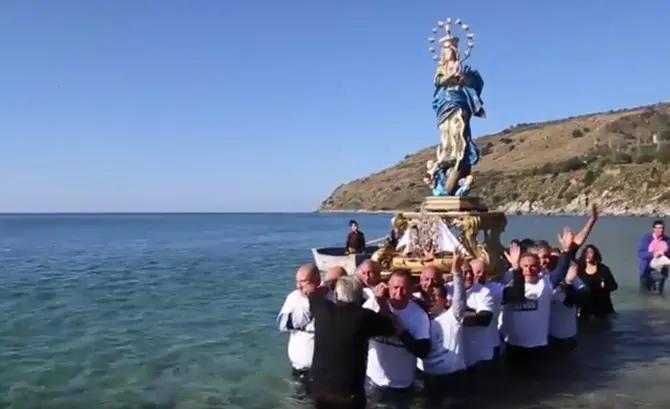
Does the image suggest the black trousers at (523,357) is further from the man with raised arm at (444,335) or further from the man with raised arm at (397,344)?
the man with raised arm at (397,344)

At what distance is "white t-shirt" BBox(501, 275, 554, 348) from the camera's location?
8.48m

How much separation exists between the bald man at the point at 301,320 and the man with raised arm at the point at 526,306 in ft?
8.07

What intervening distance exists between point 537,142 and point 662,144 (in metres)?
48.3

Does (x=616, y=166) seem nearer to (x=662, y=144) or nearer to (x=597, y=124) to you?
(x=662, y=144)

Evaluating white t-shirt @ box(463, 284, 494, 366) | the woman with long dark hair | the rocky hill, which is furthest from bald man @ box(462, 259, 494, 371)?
the rocky hill

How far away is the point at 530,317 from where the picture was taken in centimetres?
858

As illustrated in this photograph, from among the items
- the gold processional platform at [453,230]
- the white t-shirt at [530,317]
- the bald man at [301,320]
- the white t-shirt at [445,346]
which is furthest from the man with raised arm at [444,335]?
the gold processional platform at [453,230]

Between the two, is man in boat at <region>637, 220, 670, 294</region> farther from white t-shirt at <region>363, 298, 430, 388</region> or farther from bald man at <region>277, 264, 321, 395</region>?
white t-shirt at <region>363, 298, 430, 388</region>

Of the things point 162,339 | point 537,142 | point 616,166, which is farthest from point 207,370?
point 537,142

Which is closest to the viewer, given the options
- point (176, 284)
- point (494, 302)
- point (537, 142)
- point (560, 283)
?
point (494, 302)

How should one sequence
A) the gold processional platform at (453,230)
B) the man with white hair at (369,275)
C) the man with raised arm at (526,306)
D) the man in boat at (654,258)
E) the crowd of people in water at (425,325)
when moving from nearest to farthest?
the crowd of people in water at (425,325) < the man with white hair at (369,275) < the man with raised arm at (526,306) < the gold processional platform at (453,230) < the man in boat at (654,258)

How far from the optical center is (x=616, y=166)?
10944cm

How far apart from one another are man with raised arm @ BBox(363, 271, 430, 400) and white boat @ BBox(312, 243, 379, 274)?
11285mm

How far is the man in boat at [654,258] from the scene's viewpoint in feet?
53.9
